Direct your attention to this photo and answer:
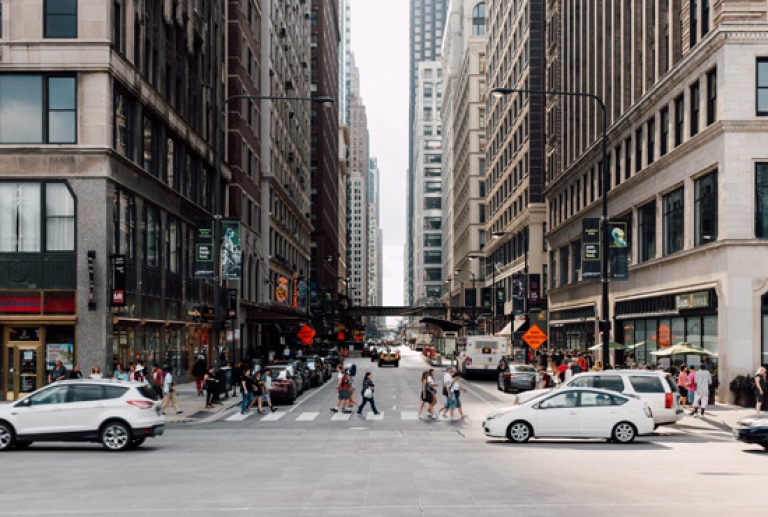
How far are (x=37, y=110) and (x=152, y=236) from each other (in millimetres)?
9916

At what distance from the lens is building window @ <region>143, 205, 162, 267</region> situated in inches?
1774

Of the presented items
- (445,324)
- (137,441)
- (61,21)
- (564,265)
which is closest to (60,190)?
(61,21)

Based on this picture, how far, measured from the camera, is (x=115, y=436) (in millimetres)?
22828

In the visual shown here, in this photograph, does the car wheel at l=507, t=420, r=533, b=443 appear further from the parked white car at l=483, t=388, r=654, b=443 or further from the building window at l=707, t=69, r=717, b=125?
the building window at l=707, t=69, r=717, b=125

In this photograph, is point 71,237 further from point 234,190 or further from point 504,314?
point 504,314

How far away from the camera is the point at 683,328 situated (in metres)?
44.0

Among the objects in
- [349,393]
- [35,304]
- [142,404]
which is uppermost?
[35,304]

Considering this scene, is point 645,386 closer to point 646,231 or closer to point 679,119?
point 679,119

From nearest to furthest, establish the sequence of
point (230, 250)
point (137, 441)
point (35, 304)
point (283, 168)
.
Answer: point (137, 441) → point (35, 304) → point (230, 250) → point (283, 168)

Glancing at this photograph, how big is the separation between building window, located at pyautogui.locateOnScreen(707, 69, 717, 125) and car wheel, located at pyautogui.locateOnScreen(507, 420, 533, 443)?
19746mm

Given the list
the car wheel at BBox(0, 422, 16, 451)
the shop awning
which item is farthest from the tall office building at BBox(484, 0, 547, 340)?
the car wheel at BBox(0, 422, 16, 451)

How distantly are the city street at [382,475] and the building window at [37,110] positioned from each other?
15058mm

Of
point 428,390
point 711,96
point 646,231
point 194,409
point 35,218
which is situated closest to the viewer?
point 428,390

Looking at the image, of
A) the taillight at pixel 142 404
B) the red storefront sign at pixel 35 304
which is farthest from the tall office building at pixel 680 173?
the taillight at pixel 142 404
